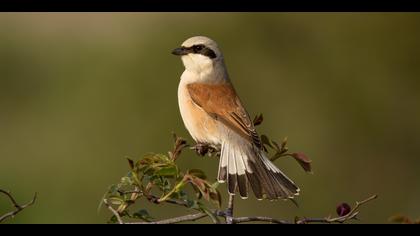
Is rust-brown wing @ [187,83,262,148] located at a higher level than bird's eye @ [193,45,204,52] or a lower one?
lower

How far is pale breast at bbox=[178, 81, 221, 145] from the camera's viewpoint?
3.98m

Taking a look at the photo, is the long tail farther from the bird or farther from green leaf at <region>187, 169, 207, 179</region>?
green leaf at <region>187, 169, 207, 179</region>

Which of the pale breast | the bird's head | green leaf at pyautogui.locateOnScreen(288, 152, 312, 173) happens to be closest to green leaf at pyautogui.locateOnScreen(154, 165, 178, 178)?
green leaf at pyautogui.locateOnScreen(288, 152, 312, 173)

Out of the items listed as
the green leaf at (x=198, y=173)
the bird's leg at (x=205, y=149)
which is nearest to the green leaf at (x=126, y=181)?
the green leaf at (x=198, y=173)

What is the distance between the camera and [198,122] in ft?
13.3

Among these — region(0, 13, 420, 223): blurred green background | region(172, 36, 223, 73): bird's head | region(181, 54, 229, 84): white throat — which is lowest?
region(0, 13, 420, 223): blurred green background

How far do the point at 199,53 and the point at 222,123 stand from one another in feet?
1.35

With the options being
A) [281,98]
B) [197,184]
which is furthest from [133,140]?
[197,184]

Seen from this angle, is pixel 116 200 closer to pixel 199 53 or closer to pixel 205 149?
pixel 205 149

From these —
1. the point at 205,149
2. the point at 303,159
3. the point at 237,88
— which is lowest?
the point at 237,88

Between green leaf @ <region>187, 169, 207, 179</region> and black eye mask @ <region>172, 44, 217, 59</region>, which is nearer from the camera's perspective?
green leaf @ <region>187, 169, 207, 179</region>

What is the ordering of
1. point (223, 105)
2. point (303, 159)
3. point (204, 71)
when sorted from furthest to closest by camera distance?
→ point (204, 71) < point (223, 105) < point (303, 159)

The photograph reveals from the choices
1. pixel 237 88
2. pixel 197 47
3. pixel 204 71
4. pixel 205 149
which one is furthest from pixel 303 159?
pixel 237 88
